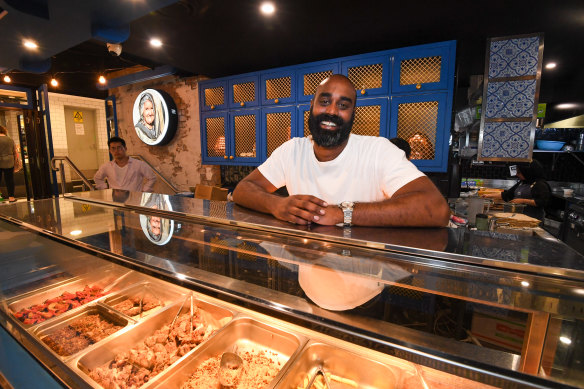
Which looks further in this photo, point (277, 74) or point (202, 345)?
point (277, 74)

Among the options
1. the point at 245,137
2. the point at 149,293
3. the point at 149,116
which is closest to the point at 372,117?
the point at 245,137

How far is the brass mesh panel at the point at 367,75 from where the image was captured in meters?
3.12

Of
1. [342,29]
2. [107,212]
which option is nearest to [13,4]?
[107,212]

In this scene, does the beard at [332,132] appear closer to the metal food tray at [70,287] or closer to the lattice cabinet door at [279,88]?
the metal food tray at [70,287]

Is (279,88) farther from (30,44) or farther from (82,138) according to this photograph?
(82,138)

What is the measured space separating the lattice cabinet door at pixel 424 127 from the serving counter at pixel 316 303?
2110 millimetres

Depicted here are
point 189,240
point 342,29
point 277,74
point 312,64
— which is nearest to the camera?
point 189,240

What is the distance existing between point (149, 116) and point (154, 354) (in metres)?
5.15

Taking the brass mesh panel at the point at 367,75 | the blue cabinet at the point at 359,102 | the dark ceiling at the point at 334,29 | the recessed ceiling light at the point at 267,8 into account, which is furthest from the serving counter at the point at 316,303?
the brass mesh panel at the point at 367,75

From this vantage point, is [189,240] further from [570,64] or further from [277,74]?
[570,64]

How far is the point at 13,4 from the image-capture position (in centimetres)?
135

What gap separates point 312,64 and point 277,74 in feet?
1.79

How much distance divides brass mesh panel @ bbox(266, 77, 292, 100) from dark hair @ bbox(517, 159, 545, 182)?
3.66 meters

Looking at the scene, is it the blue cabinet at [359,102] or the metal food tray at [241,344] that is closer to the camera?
the metal food tray at [241,344]
